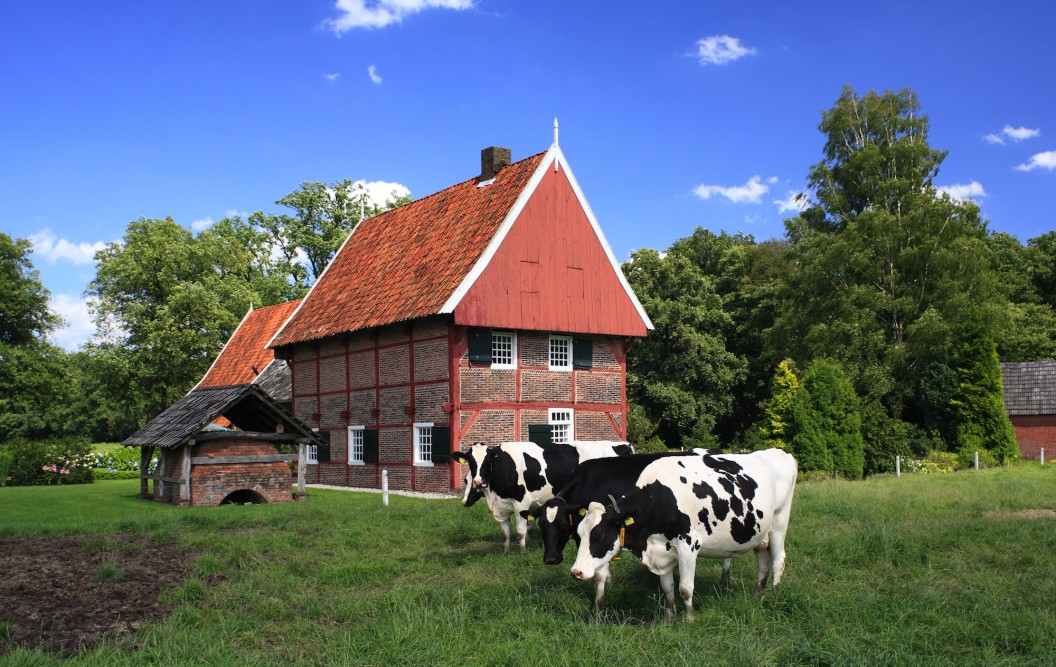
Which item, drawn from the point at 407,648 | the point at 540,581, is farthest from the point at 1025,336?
the point at 407,648

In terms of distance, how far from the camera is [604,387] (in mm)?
27328

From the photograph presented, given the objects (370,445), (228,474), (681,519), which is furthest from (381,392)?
(681,519)

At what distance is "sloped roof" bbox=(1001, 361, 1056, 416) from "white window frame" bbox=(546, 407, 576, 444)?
65.7 ft

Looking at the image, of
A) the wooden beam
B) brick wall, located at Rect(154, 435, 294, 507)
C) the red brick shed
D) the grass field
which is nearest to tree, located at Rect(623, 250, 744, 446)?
the red brick shed

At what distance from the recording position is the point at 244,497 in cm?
2316

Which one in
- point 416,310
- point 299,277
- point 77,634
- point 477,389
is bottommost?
point 77,634

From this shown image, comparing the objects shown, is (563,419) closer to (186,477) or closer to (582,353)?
(582,353)

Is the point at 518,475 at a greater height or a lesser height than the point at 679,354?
lesser

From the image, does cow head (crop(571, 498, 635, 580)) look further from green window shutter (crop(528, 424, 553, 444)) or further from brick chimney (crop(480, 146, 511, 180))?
brick chimney (crop(480, 146, 511, 180))

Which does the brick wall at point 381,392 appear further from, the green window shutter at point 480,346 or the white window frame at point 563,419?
the white window frame at point 563,419

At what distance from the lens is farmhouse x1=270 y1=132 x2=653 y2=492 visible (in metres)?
24.7

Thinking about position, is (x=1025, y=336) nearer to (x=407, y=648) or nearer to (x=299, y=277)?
(x=299, y=277)

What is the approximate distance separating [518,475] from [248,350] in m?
28.7

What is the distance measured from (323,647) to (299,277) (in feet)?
157
